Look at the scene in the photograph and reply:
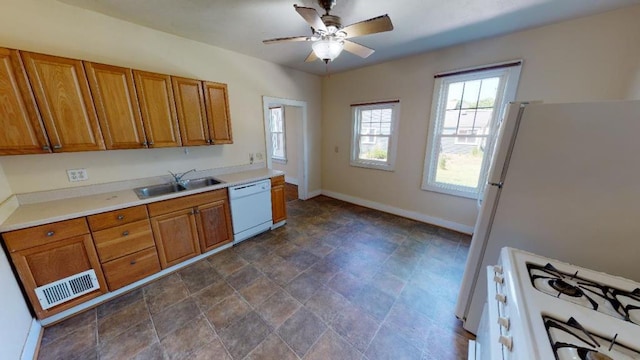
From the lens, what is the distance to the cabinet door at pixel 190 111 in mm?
2290

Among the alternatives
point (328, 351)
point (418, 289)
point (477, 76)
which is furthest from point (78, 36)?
point (477, 76)

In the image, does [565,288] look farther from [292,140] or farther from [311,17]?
[292,140]

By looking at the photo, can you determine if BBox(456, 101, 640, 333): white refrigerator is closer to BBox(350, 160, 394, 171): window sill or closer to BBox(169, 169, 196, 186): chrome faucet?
BBox(350, 160, 394, 171): window sill

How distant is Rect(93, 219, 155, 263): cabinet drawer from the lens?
1812 millimetres

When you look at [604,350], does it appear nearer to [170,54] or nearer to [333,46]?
[333,46]

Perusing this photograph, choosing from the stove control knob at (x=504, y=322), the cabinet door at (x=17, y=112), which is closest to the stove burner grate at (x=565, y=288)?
the stove control knob at (x=504, y=322)

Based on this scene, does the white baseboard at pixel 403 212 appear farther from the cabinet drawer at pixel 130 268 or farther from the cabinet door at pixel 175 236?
the cabinet drawer at pixel 130 268

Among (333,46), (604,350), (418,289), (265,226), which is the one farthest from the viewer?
(265,226)

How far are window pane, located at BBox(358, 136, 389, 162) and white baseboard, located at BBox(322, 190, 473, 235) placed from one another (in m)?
0.88

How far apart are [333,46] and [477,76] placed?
2118 mm

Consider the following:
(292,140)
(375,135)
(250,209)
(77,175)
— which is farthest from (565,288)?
(292,140)

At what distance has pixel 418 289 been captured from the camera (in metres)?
2.05

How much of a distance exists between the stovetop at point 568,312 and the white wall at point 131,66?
3.25 m

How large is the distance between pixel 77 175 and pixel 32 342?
1.37 metres
